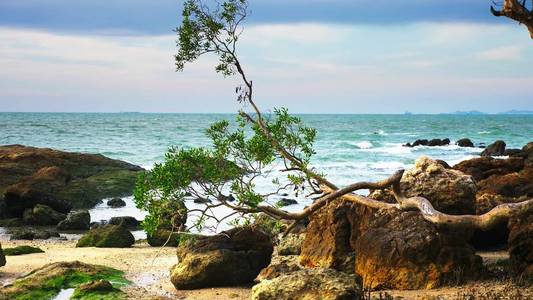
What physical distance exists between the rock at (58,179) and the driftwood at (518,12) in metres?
23.6

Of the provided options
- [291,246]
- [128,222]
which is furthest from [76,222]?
[291,246]

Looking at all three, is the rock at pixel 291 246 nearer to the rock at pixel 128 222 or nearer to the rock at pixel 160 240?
the rock at pixel 160 240

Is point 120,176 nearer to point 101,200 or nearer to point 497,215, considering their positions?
point 101,200

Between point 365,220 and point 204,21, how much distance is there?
264 inches

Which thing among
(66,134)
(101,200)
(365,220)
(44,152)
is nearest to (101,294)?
(365,220)

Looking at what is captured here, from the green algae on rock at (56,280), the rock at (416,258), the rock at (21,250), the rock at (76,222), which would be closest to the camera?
the rock at (416,258)

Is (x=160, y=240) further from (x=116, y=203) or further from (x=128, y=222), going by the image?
(x=116, y=203)

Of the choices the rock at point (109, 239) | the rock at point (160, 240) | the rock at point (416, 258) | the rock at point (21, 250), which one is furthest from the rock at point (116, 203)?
the rock at point (416, 258)

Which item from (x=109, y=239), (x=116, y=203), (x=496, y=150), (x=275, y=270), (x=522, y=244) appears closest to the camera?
(x=522, y=244)

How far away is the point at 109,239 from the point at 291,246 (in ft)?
21.4

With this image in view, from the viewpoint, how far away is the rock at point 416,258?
14148mm

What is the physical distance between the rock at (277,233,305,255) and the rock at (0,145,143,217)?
50.8 ft

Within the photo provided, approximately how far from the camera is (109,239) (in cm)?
2234

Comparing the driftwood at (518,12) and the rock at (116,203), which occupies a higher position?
the driftwood at (518,12)
